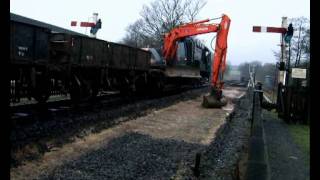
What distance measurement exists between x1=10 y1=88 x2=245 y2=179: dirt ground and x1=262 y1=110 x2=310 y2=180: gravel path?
1.50 meters

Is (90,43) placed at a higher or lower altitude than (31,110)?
higher

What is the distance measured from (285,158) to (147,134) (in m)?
3.52

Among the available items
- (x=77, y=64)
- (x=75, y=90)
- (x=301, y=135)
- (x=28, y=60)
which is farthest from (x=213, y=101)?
(x=28, y=60)

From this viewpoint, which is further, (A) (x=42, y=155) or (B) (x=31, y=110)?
(B) (x=31, y=110)

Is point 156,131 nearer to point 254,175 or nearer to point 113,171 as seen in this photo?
point 113,171

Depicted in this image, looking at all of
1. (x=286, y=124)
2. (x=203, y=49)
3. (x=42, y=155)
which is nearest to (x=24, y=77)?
(x=42, y=155)

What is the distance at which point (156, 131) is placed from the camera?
12.0 metres

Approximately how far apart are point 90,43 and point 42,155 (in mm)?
9210

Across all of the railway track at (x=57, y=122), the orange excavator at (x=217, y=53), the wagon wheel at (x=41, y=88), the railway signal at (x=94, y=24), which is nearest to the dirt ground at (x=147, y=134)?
the railway track at (x=57, y=122)

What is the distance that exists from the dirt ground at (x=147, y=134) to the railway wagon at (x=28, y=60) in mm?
2767

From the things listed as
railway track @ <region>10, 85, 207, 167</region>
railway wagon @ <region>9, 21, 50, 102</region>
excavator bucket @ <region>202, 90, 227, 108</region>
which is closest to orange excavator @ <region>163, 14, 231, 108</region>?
excavator bucket @ <region>202, 90, 227, 108</region>

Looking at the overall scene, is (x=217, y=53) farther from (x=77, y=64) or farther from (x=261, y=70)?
(x=261, y=70)

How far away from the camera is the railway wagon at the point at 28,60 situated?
1179cm

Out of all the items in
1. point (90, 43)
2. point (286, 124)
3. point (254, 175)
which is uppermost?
point (90, 43)
